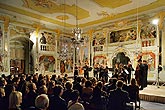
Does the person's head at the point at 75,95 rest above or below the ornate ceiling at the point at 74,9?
below

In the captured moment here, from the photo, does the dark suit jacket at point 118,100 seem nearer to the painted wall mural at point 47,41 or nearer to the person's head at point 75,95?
the person's head at point 75,95

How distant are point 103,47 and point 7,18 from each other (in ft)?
29.6

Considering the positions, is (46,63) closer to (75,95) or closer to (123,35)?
(123,35)

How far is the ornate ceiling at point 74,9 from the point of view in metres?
12.1

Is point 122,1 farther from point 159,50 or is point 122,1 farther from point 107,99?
point 107,99

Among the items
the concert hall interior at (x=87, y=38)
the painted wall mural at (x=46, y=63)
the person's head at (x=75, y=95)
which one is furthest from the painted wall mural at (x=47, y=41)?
the person's head at (x=75, y=95)

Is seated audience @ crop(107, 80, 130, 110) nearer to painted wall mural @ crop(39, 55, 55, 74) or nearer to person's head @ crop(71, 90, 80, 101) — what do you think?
person's head @ crop(71, 90, 80, 101)

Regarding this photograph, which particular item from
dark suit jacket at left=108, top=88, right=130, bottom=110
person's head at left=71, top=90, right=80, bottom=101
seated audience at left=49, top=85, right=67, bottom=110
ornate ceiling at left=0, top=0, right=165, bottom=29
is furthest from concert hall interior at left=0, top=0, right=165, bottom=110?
seated audience at left=49, top=85, right=67, bottom=110

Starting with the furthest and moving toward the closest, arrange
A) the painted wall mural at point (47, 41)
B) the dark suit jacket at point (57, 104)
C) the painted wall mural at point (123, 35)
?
1. the painted wall mural at point (47, 41)
2. the painted wall mural at point (123, 35)
3. the dark suit jacket at point (57, 104)

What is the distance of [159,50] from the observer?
515 inches

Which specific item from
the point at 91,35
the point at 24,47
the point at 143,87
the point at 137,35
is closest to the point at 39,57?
the point at 24,47

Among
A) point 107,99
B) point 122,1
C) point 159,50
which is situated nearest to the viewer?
point 107,99

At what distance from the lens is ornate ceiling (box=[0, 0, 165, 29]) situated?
12070mm

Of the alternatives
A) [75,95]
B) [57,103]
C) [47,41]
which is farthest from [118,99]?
[47,41]
